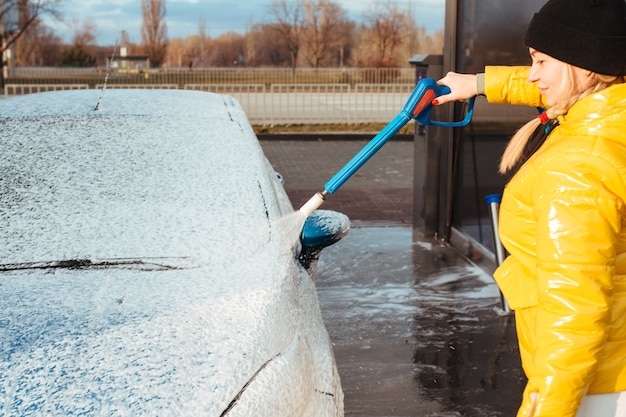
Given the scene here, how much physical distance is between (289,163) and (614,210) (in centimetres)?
1100

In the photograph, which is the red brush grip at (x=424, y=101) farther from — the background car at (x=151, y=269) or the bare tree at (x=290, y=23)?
the bare tree at (x=290, y=23)

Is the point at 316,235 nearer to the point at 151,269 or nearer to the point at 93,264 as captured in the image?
the point at 151,269

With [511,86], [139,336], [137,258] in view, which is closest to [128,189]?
[137,258]

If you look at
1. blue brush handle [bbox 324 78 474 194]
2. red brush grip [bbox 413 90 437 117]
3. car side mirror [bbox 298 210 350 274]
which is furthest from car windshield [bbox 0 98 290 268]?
red brush grip [bbox 413 90 437 117]

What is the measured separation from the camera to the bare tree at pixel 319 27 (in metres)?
45.9

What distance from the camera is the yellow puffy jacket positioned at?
184 centimetres

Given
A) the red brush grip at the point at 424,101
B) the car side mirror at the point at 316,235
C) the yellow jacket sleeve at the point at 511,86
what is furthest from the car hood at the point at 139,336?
the yellow jacket sleeve at the point at 511,86

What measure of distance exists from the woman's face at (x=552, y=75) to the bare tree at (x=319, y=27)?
43715 mm

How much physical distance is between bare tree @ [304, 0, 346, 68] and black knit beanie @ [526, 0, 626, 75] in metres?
43.8

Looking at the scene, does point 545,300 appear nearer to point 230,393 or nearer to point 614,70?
point 614,70

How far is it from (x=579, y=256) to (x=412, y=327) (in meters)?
3.47

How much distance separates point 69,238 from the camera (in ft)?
9.84

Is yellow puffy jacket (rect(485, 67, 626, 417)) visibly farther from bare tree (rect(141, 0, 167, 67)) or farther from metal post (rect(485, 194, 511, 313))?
bare tree (rect(141, 0, 167, 67))

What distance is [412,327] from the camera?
17.2 ft
